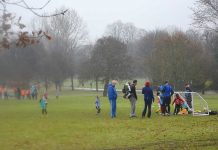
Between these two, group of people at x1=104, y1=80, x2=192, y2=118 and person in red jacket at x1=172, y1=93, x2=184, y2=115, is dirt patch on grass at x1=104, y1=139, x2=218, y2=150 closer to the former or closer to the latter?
group of people at x1=104, y1=80, x2=192, y2=118

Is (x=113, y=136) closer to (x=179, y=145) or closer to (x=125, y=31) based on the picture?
(x=179, y=145)

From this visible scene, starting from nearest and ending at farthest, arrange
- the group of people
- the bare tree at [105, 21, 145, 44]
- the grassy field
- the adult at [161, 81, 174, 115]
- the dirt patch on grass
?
the dirt patch on grass
the grassy field
the group of people
the adult at [161, 81, 174, 115]
the bare tree at [105, 21, 145, 44]

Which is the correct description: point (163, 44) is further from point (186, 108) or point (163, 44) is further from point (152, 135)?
point (152, 135)

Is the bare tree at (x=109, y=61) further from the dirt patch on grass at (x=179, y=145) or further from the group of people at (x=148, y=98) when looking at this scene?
the dirt patch on grass at (x=179, y=145)

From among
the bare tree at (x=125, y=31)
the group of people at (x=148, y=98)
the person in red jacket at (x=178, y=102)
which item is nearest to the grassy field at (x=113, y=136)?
the group of people at (x=148, y=98)

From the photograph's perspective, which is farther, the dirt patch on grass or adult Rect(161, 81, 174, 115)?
adult Rect(161, 81, 174, 115)

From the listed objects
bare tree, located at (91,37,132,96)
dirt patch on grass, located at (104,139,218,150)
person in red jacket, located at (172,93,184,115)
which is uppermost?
bare tree, located at (91,37,132,96)

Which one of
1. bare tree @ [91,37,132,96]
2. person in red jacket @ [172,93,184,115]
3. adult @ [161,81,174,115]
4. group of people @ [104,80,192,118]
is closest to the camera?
group of people @ [104,80,192,118]

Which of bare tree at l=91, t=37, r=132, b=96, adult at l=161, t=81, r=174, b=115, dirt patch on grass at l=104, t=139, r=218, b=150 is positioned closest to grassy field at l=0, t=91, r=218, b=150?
dirt patch on grass at l=104, t=139, r=218, b=150

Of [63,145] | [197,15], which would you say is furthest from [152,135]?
[197,15]

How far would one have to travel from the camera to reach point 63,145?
14.3 meters

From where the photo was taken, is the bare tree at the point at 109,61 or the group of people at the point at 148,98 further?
the bare tree at the point at 109,61

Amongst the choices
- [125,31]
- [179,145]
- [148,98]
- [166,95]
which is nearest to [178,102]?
[166,95]

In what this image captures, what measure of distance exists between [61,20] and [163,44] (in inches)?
958
